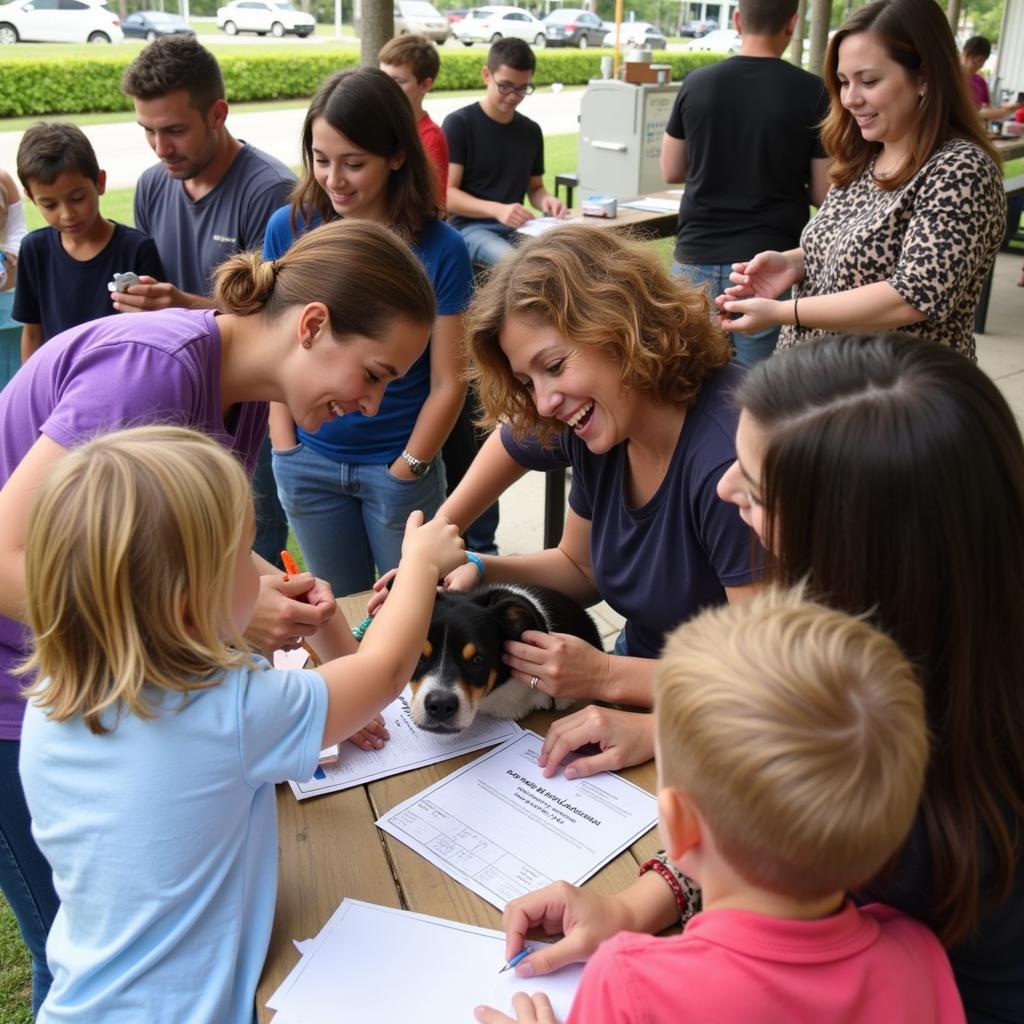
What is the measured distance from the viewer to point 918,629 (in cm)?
115

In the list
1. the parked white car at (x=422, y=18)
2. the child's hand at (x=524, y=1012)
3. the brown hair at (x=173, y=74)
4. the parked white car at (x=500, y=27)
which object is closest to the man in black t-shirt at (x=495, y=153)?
the brown hair at (x=173, y=74)

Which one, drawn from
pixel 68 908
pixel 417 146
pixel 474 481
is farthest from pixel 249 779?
pixel 417 146

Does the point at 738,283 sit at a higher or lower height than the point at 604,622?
higher

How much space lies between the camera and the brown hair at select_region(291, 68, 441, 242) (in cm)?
286

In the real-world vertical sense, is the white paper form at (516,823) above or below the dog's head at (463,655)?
below

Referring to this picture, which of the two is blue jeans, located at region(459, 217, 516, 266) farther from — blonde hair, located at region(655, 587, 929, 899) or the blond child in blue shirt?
blonde hair, located at region(655, 587, 929, 899)

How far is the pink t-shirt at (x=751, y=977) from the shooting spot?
0.95 m

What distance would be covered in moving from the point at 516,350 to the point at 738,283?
1494 millimetres

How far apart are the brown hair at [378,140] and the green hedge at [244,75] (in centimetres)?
999

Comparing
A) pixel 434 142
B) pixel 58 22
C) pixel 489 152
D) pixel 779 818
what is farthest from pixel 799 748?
pixel 58 22

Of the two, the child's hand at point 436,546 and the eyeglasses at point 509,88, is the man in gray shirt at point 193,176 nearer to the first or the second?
the child's hand at point 436,546

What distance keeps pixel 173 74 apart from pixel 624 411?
7.46ft

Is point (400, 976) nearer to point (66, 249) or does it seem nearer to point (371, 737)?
point (371, 737)

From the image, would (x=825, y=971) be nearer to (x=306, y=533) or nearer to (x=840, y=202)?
(x=306, y=533)
